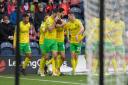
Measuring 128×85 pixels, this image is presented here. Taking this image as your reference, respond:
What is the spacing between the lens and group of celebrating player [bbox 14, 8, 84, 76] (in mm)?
14836

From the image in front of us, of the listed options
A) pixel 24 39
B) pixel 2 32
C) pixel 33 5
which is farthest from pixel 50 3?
pixel 24 39

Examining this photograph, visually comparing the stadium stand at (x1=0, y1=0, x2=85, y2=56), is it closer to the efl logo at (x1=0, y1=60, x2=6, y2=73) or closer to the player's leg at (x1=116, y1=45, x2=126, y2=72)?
the efl logo at (x1=0, y1=60, x2=6, y2=73)

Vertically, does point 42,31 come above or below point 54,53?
above

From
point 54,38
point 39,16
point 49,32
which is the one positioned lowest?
point 54,38

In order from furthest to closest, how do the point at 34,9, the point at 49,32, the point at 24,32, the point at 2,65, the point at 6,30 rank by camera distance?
the point at 34,9
the point at 6,30
the point at 2,65
the point at 24,32
the point at 49,32

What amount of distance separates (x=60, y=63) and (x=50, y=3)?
5566 millimetres

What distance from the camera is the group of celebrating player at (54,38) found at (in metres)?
14.8

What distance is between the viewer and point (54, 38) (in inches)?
586

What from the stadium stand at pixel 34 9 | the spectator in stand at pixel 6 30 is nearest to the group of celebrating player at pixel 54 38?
the stadium stand at pixel 34 9

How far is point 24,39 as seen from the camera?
594 inches

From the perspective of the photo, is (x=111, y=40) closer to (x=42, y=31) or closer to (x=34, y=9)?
(x=42, y=31)

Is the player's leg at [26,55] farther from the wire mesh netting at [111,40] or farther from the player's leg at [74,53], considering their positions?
the wire mesh netting at [111,40]

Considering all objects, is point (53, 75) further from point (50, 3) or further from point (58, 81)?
point (50, 3)

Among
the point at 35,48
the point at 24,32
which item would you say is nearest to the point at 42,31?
the point at 24,32
